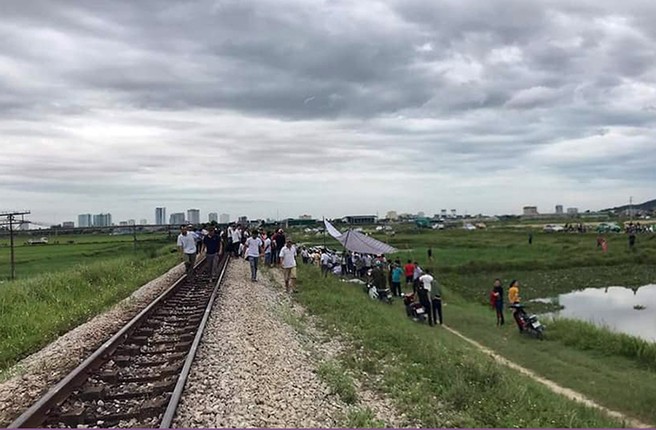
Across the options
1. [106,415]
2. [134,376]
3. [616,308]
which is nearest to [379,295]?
[616,308]

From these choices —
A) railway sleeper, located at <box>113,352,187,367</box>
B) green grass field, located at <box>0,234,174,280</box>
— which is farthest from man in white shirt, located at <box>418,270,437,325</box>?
green grass field, located at <box>0,234,174,280</box>

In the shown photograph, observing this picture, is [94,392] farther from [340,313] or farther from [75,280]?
[75,280]

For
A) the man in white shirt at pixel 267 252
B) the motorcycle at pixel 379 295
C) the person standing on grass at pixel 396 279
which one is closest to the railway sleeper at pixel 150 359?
the motorcycle at pixel 379 295

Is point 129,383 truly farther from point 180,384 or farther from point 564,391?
point 564,391

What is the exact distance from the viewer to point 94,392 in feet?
22.2

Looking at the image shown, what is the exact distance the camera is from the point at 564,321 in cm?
1880

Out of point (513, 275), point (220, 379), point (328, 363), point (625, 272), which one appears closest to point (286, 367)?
point (328, 363)

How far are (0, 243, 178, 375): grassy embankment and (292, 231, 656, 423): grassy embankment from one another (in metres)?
10.1

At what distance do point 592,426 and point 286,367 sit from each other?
3.99m

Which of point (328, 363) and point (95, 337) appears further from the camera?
point (95, 337)

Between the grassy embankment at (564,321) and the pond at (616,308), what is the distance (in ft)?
4.98

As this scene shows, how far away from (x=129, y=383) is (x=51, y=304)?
8.54 m

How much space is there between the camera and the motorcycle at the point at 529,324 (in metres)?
17.6

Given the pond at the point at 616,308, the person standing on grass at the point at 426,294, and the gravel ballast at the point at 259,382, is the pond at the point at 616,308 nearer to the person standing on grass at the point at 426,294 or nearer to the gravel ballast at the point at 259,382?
the person standing on grass at the point at 426,294
